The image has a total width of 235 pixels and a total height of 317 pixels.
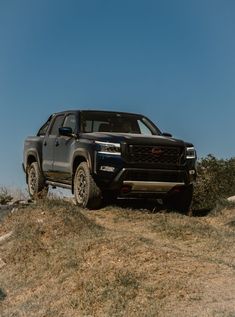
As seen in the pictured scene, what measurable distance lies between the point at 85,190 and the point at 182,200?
2.17 m

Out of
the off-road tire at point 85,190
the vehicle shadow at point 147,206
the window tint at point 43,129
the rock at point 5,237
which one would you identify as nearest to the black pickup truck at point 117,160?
the off-road tire at point 85,190

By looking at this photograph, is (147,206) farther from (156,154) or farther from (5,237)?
(5,237)

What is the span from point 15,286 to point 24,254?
0.92 metres

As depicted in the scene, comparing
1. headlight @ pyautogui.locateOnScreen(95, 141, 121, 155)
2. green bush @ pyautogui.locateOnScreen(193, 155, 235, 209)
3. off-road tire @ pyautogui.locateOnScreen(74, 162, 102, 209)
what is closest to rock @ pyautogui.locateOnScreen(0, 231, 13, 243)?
off-road tire @ pyautogui.locateOnScreen(74, 162, 102, 209)

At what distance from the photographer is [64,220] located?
33.9ft

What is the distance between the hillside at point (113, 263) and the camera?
687cm

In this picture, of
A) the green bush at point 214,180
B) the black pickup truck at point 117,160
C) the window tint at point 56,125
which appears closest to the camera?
the black pickup truck at point 117,160

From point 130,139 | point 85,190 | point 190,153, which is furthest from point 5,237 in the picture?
point 190,153

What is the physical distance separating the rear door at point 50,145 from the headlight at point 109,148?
2.17 meters

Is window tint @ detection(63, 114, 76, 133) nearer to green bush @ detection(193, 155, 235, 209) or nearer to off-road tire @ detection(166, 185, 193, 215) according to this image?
off-road tire @ detection(166, 185, 193, 215)

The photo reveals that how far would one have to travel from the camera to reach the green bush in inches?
674

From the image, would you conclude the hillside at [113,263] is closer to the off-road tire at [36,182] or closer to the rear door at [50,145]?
the rear door at [50,145]

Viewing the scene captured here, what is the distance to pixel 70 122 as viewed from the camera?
42.5ft

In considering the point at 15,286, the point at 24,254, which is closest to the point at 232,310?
the point at 15,286
